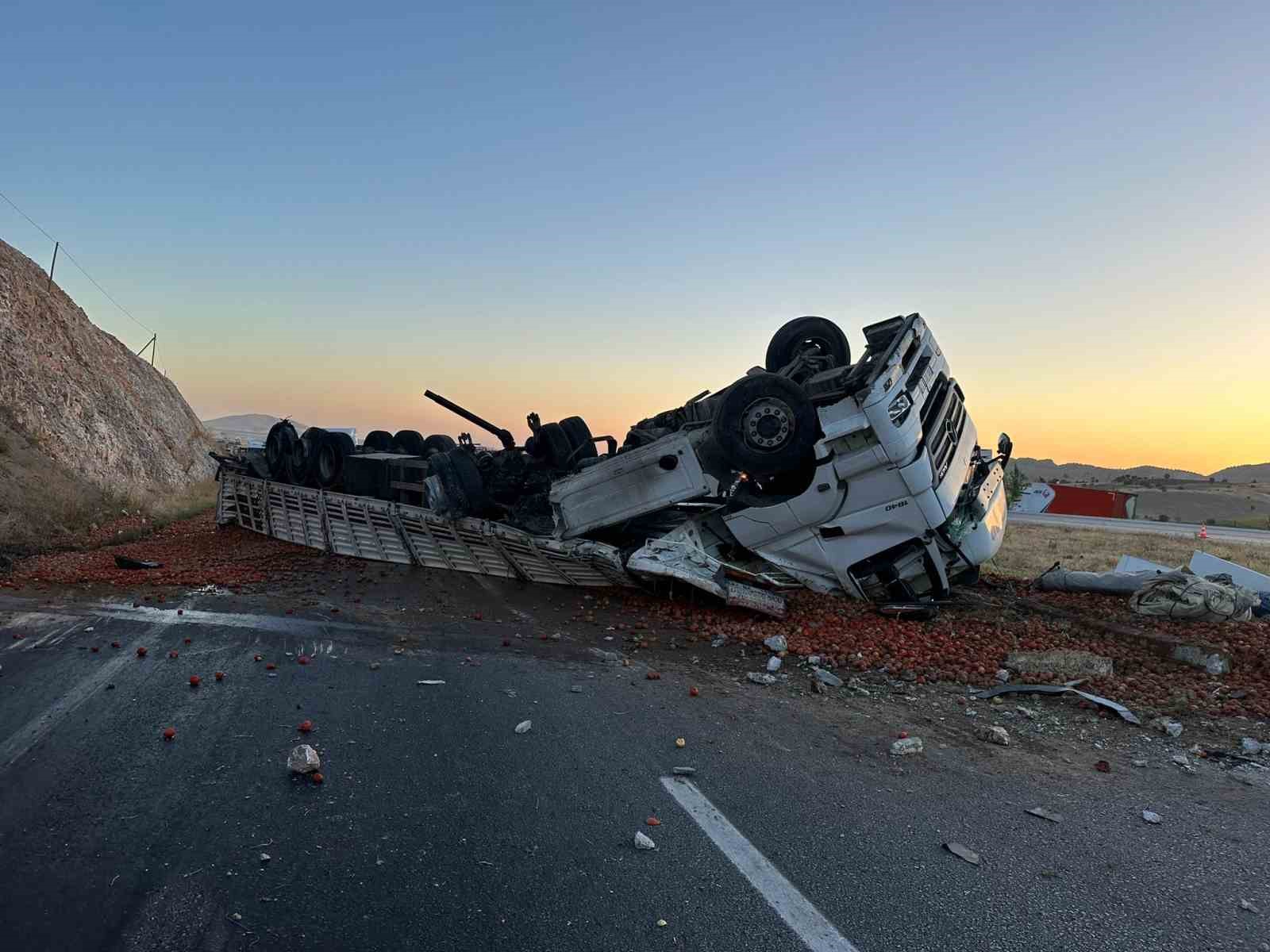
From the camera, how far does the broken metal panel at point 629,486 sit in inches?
271

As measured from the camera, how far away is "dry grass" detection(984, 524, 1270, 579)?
11102 mm

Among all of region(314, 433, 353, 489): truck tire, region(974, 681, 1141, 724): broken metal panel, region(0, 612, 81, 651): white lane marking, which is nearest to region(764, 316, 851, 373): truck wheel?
region(974, 681, 1141, 724): broken metal panel

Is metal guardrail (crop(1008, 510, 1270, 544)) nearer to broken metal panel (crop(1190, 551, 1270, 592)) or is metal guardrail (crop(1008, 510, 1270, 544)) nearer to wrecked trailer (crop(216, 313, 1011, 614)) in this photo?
broken metal panel (crop(1190, 551, 1270, 592))

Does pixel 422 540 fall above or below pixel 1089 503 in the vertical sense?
above

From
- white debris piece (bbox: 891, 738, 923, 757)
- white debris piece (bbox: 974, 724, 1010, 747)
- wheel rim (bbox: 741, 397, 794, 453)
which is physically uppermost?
wheel rim (bbox: 741, 397, 794, 453)

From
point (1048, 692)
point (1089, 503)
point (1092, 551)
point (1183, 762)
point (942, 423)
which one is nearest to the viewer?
point (1183, 762)

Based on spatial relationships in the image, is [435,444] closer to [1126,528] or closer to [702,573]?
[702,573]

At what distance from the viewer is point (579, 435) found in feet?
29.1

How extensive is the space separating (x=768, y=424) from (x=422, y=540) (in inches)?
178

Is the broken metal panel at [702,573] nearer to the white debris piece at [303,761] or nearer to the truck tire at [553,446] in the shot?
the truck tire at [553,446]

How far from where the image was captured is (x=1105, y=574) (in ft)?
23.8

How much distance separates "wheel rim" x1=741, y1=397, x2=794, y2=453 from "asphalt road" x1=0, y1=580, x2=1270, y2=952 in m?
2.45

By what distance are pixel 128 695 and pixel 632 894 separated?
3.59 m

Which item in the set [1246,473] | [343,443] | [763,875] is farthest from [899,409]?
[1246,473]
